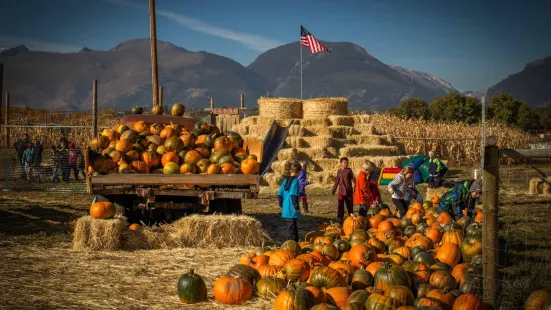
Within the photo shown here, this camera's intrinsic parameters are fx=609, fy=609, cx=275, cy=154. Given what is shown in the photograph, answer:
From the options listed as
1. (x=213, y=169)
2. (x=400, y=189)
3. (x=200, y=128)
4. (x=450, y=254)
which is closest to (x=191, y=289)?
(x=450, y=254)

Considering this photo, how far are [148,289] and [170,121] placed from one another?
6.46 meters

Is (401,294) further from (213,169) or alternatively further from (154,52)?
(154,52)

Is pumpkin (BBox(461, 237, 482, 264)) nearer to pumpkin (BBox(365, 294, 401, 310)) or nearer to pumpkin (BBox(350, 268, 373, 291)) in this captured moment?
pumpkin (BBox(350, 268, 373, 291))

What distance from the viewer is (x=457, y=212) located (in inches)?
481

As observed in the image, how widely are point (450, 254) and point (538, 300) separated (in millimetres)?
2264

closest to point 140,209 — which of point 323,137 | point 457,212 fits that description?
point 457,212

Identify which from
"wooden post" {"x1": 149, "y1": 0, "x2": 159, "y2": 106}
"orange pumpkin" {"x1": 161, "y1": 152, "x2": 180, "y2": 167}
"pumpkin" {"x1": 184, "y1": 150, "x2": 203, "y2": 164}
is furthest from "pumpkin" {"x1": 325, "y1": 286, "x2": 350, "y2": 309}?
"wooden post" {"x1": 149, "y1": 0, "x2": 159, "y2": 106}

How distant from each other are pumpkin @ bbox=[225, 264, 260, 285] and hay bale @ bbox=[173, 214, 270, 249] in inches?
115

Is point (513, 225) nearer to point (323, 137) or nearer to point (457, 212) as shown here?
point (457, 212)

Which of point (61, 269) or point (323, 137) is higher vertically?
point (323, 137)

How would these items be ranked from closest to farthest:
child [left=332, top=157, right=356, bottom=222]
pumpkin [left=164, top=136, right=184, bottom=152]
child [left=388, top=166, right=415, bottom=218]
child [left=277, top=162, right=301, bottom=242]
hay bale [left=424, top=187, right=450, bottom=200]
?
child [left=277, top=162, right=301, bottom=242] → pumpkin [left=164, top=136, right=184, bottom=152] → child [left=388, top=166, right=415, bottom=218] → child [left=332, top=157, right=356, bottom=222] → hay bale [left=424, top=187, right=450, bottom=200]

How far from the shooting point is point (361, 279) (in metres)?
6.91

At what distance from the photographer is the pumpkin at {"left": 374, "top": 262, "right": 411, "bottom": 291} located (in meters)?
6.63

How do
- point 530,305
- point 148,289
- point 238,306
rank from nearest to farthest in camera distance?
point 530,305 < point 238,306 < point 148,289
